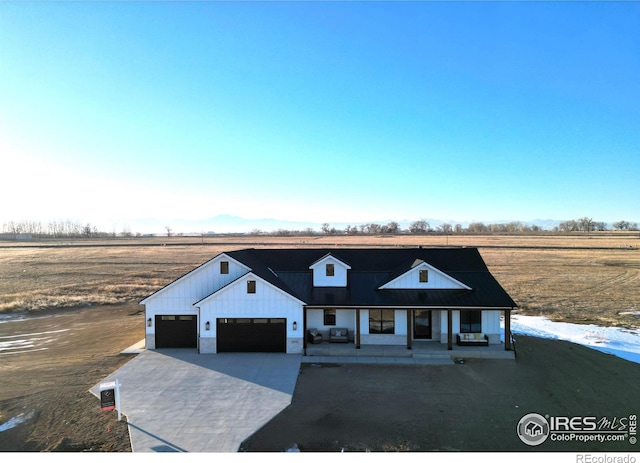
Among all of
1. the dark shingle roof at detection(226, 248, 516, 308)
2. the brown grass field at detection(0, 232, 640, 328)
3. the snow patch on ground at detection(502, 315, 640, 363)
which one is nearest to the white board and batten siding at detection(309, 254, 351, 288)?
the dark shingle roof at detection(226, 248, 516, 308)

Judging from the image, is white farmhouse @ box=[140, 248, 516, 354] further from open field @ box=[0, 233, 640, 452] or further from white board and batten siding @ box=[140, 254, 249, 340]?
open field @ box=[0, 233, 640, 452]

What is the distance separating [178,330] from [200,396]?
6781 millimetres

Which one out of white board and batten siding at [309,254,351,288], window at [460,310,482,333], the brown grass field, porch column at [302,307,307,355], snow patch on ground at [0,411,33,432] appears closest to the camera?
snow patch on ground at [0,411,33,432]

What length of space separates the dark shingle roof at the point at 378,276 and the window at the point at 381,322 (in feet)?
2.78

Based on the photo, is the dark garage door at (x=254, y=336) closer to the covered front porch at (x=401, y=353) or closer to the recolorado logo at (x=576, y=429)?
the covered front porch at (x=401, y=353)

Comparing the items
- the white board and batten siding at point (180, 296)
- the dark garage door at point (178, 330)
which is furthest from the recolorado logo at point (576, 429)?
the dark garage door at point (178, 330)

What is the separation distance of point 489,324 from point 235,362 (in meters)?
13.7

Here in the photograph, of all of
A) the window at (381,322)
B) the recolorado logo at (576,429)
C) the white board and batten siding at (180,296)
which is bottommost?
the recolorado logo at (576,429)

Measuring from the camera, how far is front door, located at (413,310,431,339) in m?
20.1

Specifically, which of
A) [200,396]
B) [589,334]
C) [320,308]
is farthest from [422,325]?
[200,396]

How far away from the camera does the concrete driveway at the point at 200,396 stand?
1087 centimetres

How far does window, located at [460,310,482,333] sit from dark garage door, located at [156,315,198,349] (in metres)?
14.7

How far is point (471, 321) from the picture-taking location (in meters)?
19.5

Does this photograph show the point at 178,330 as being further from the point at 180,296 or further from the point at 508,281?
the point at 508,281
